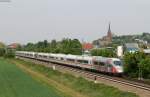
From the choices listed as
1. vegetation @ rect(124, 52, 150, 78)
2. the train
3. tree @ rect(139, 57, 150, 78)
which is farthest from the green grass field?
vegetation @ rect(124, 52, 150, 78)

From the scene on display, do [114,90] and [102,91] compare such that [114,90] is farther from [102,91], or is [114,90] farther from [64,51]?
[64,51]

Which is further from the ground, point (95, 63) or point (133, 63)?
point (133, 63)

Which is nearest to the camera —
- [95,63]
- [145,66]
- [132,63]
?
[145,66]


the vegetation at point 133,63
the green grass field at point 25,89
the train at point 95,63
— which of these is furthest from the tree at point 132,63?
the green grass field at point 25,89

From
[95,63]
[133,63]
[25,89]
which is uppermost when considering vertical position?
[133,63]

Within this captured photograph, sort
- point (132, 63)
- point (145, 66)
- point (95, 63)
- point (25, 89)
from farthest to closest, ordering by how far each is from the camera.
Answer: point (95, 63)
point (132, 63)
point (145, 66)
point (25, 89)

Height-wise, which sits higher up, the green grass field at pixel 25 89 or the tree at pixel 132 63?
the tree at pixel 132 63

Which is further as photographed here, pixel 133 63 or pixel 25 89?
pixel 133 63

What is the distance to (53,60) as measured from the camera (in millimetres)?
119688

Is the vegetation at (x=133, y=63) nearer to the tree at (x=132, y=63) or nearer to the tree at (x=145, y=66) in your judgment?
the tree at (x=132, y=63)

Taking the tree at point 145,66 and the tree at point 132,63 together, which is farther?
the tree at point 132,63

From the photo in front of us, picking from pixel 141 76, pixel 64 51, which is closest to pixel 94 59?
pixel 141 76

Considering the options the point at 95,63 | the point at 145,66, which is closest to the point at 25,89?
the point at 145,66

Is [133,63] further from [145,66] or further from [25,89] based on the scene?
[25,89]
